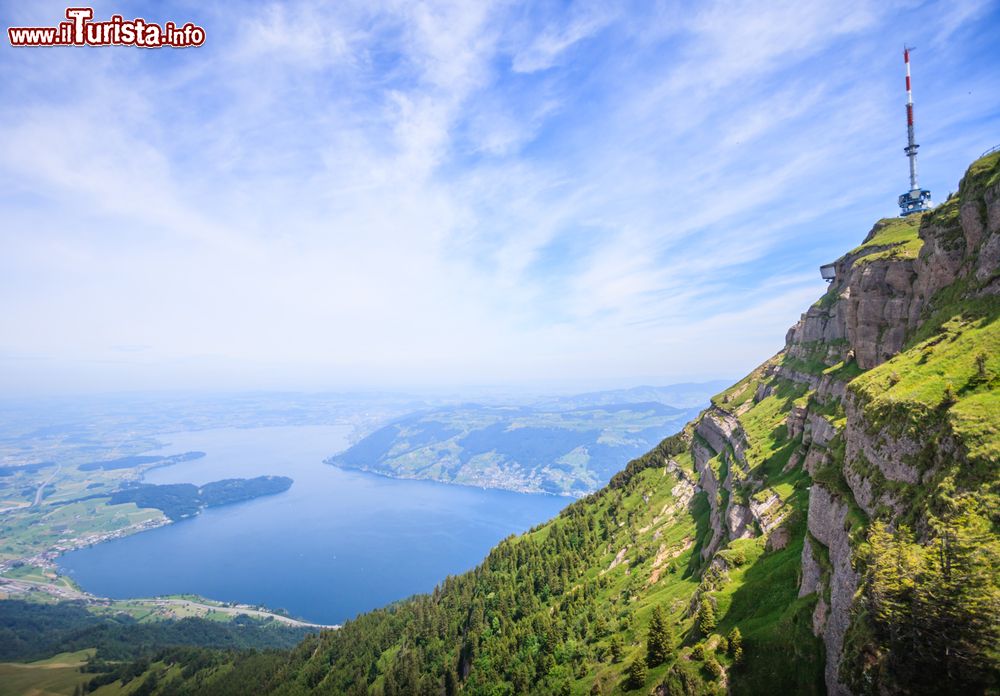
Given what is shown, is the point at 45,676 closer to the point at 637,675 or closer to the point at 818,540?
the point at 637,675

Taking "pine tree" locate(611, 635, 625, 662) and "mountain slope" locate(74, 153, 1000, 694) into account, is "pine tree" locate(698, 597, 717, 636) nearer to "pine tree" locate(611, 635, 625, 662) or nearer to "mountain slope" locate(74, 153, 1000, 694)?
"mountain slope" locate(74, 153, 1000, 694)

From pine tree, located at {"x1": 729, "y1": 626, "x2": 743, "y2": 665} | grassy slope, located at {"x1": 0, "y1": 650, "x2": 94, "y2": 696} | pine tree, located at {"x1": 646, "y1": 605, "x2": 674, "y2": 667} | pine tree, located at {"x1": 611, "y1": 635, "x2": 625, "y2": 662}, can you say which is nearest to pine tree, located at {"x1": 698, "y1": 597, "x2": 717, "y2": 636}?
pine tree, located at {"x1": 646, "y1": 605, "x2": 674, "y2": 667}

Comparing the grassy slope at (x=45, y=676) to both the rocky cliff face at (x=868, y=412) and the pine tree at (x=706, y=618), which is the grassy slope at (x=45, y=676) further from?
the rocky cliff face at (x=868, y=412)

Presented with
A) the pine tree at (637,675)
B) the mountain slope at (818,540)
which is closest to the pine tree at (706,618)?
the mountain slope at (818,540)

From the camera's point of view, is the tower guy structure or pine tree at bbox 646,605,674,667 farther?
the tower guy structure

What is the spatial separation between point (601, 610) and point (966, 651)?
5844cm

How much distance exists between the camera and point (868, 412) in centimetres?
3241

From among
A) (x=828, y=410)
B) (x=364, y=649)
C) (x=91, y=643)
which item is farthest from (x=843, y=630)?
(x=91, y=643)

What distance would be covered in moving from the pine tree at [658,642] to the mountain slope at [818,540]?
0.60 feet

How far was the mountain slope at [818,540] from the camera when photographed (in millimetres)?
19984

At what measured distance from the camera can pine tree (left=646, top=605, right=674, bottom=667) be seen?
40031 mm

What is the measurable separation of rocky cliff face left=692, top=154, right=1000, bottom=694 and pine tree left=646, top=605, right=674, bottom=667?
12.6 metres

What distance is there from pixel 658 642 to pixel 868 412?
25564 millimetres

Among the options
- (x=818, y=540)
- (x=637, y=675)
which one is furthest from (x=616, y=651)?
(x=818, y=540)
